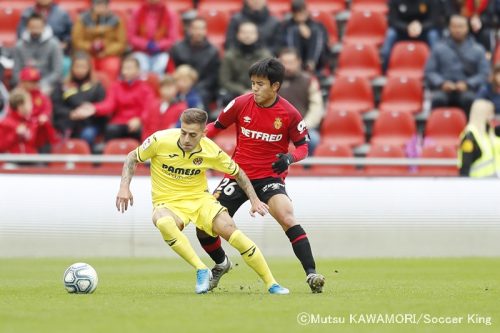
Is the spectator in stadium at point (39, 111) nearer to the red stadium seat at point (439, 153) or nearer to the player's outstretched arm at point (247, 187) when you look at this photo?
the red stadium seat at point (439, 153)

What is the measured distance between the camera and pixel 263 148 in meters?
11.7

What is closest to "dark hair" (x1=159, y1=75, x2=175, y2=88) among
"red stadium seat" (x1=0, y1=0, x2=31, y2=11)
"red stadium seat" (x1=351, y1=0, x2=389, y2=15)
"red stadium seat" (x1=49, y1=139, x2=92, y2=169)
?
"red stadium seat" (x1=49, y1=139, x2=92, y2=169)

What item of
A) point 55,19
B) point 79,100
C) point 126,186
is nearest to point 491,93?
point 79,100

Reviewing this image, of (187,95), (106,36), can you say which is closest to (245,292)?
(187,95)

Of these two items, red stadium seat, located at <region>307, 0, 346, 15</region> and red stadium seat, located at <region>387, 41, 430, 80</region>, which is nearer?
red stadium seat, located at <region>387, 41, 430, 80</region>

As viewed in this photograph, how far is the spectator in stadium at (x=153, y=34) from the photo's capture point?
20.9 metres

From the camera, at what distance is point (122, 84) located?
774 inches

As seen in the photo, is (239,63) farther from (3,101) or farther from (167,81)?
(3,101)

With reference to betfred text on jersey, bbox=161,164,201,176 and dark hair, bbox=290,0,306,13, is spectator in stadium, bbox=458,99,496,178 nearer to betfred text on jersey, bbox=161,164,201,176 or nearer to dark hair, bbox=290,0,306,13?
dark hair, bbox=290,0,306,13

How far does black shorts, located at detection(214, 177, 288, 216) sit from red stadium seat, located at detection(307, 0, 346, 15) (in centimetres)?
1102

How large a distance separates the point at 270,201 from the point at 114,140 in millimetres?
8089

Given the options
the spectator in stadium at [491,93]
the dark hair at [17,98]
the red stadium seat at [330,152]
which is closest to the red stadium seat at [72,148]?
the dark hair at [17,98]

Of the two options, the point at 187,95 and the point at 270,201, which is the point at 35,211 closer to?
the point at 187,95

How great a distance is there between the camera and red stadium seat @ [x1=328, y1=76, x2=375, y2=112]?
20266mm
